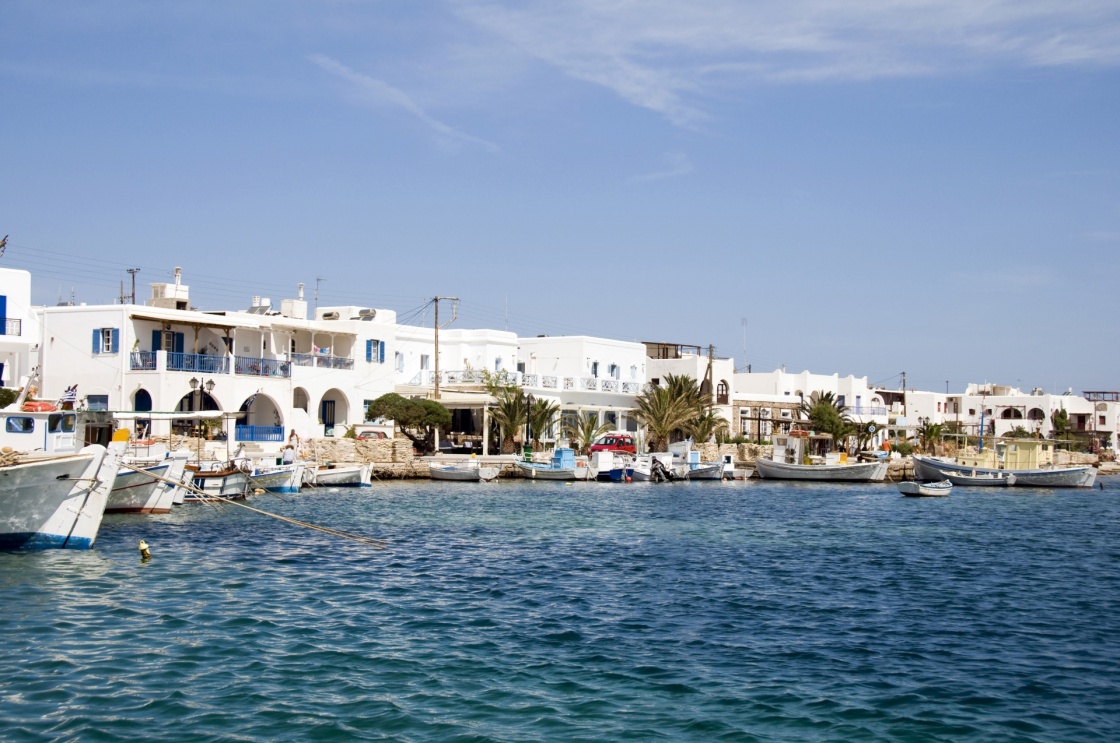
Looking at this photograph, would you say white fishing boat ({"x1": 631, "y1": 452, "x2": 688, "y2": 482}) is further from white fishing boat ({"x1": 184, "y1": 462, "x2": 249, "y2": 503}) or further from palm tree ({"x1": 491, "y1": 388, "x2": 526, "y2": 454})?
white fishing boat ({"x1": 184, "y1": 462, "x2": 249, "y2": 503})

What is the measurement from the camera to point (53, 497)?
79.4ft

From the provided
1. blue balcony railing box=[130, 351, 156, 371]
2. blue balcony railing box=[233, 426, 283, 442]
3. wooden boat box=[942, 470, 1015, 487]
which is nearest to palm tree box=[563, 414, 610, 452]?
blue balcony railing box=[233, 426, 283, 442]

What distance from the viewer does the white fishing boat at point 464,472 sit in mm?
57688

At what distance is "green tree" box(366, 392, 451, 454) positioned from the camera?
60.6 m

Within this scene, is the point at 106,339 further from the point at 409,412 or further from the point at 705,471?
the point at 705,471

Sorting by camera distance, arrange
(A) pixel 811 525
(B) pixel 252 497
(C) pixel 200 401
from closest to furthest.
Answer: (A) pixel 811 525
(B) pixel 252 497
(C) pixel 200 401

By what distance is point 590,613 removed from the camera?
19.7 metres

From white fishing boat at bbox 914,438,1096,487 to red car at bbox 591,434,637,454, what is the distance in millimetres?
17602

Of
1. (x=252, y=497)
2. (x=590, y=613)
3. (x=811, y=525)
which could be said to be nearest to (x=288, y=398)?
(x=252, y=497)

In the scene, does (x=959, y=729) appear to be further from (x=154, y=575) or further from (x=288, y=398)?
(x=288, y=398)

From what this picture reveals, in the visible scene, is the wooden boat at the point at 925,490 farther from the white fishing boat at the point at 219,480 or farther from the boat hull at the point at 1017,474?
the white fishing boat at the point at 219,480

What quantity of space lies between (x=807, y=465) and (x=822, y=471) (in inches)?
39.5

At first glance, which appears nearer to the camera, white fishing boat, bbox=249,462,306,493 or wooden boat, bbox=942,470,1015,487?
white fishing boat, bbox=249,462,306,493

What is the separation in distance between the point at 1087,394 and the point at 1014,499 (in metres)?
77.1
